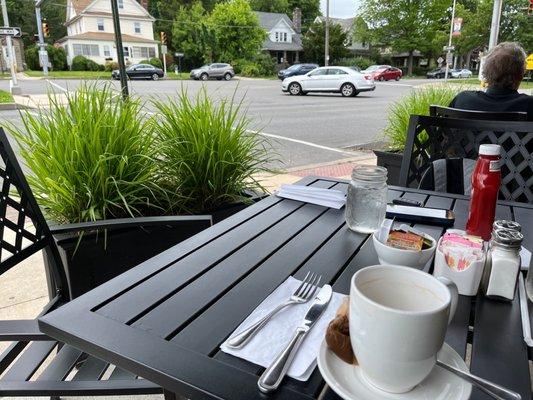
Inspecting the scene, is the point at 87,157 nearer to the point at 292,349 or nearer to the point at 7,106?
the point at 292,349

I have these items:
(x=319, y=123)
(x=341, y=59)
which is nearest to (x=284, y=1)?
(x=341, y=59)

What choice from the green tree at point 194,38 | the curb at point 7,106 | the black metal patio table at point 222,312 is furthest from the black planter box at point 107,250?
the green tree at point 194,38

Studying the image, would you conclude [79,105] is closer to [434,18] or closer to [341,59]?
[341,59]

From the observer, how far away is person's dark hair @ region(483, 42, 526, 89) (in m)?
2.82

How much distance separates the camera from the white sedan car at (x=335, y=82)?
16672 millimetres

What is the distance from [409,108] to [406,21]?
39760 mm

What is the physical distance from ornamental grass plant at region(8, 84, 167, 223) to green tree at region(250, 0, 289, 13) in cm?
5546

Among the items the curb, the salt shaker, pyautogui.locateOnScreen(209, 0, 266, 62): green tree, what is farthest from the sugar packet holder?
pyautogui.locateOnScreen(209, 0, 266, 62): green tree

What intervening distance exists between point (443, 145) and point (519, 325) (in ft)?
5.46

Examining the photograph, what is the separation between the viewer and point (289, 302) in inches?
37.1

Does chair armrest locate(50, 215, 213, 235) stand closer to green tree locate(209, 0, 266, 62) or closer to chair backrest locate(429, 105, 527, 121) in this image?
chair backrest locate(429, 105, 527, 121)

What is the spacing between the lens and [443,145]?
93.0 inches

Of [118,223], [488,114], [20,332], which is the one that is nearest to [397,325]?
[20,332]

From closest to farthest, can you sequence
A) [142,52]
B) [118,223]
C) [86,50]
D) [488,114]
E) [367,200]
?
1. [367,200]
2. [118,223]
3. [488,114]
4. [86,50]
5. [142,52]
